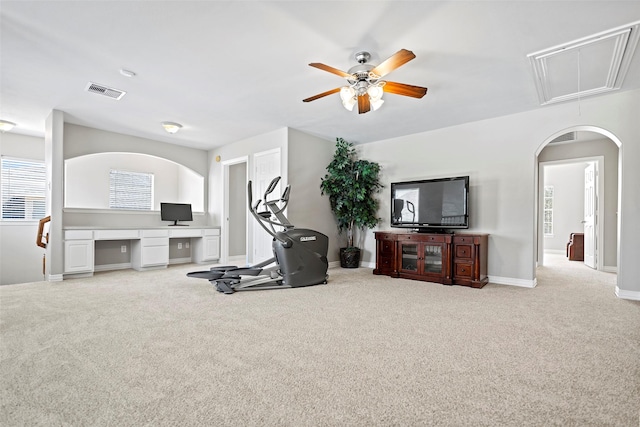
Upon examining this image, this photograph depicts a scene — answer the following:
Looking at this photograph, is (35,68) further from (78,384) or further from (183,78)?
(78,384)

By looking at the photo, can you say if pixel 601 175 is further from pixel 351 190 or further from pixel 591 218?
pixel 351 190

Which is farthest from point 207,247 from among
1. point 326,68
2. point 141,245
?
point 326,68

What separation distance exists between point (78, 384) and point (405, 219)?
4478 millimetres

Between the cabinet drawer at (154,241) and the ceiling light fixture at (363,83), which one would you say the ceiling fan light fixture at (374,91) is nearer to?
the ceiling light fixture at (363,83)

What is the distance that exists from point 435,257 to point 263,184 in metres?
3.17

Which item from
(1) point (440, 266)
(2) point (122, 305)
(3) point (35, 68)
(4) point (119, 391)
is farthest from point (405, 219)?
(3) point (35, 68)

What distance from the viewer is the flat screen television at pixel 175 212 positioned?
634 centimetres

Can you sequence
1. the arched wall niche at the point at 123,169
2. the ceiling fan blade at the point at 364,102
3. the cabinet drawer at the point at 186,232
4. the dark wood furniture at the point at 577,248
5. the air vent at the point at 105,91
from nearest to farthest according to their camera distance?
the ceiling fan blade at the point at 364,102
the air vent at the point at 105,91
the arched wall niche at the point at 123,169
the cabinet drawer at the point at 186,232
the dark wood furniture at the point at 577,248

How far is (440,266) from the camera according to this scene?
15.1 feet

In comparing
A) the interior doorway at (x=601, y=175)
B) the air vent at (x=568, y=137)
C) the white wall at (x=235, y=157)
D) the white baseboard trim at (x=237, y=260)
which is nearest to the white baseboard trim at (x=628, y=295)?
the interior doorway at (x=601, y=175)

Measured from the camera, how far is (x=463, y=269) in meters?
4.42

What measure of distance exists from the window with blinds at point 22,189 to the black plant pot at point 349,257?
5.33 m

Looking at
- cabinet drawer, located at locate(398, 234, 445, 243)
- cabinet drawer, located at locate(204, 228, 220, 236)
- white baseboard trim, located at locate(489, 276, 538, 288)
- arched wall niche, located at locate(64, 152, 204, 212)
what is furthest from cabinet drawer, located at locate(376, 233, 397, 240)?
arched wall niche, located at locate(64, 152, 204, 212)

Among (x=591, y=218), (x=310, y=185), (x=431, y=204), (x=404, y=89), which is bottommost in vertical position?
(x=591, y=218)
